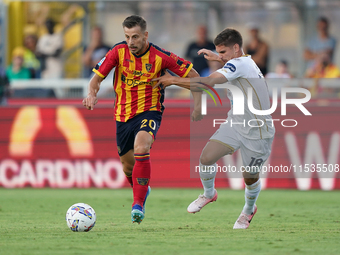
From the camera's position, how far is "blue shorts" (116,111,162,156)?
6.54 m

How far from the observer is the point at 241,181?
10.6m

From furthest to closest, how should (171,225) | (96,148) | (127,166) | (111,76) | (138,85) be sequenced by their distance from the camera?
(111,76), (96,148), (127,166), (138,85), (171,225)

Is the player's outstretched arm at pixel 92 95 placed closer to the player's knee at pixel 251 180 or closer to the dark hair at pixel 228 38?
the dark hair at pixel 228 38

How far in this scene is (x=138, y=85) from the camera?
668cm

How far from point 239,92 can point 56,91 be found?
22.4 feet

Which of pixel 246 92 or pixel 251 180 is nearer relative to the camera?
pixel 246 92

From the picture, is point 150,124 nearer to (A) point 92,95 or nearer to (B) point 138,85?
(B) point 138,85

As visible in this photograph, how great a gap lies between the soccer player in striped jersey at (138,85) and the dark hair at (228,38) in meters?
0.64

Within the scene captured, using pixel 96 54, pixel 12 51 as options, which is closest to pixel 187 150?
pixel 96 54

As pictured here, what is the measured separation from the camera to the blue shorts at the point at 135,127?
21.5 ft

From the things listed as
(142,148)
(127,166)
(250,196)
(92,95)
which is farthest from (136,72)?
(250,196)

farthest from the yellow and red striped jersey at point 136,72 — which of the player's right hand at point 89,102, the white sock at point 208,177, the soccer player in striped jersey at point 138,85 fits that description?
the white sock at point 208,177

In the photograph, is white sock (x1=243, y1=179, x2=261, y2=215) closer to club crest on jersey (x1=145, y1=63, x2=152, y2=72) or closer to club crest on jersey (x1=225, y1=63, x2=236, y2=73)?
club crest on jersey (x1=225, y1=63, x2=236, y2=73)

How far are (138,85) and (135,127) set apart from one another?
0.46 metres
